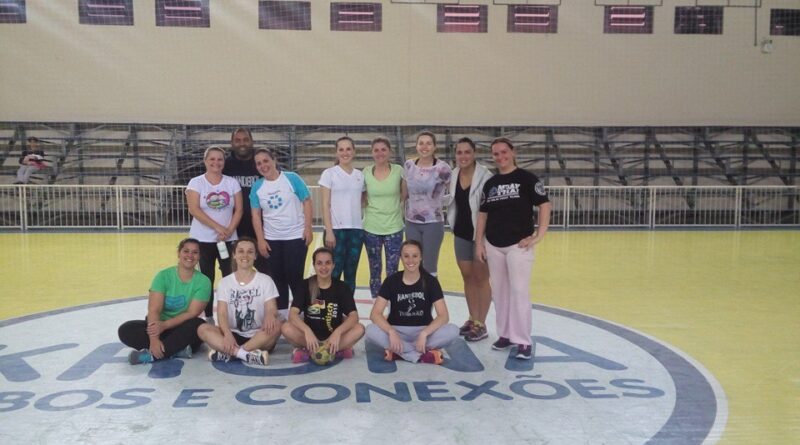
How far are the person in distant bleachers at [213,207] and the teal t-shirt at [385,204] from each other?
1.12 m

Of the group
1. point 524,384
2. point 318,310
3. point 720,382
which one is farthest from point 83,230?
point 720,382

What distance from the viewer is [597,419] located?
3703 millimetres

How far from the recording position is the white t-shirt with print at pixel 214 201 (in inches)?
216

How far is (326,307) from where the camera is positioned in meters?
4.80

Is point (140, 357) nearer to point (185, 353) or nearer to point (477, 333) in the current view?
point (185, 353)

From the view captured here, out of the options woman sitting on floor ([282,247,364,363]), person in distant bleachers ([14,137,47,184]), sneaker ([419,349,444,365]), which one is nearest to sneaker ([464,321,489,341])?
sneaker ([419,349,444,365])

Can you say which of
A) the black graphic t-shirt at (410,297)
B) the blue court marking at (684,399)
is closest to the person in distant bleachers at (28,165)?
the black graphic t-shirt at (410,297)

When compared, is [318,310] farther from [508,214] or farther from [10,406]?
[10,406]

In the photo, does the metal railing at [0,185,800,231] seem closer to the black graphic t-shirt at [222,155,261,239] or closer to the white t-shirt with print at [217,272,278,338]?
the black graphic t-shirt at [222,155,261,239]

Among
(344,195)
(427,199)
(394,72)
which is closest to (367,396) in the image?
(427,199)

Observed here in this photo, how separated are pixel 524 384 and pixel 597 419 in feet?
2.13

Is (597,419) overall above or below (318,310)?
below

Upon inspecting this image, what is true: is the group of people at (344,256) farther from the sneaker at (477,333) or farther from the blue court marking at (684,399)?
the blue court marking at (684,399)

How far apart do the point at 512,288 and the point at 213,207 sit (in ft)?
8.27
